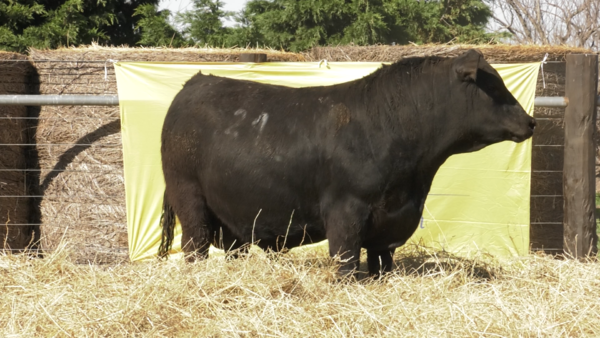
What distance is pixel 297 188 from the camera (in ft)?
15.1

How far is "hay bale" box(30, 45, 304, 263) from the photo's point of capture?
696 cm

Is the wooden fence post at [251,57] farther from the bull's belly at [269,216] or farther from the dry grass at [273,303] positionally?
the dry grass at [273,303]

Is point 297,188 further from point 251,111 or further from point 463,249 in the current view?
point 463,249

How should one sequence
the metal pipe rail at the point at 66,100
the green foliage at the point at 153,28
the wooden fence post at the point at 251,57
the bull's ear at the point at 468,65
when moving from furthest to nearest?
the green foliage at the point at 153,28 < the wooden fence post at the point at 251,57 < the metal pipe rail at the point at 66,100 < the bull's ear at the point at 468,65

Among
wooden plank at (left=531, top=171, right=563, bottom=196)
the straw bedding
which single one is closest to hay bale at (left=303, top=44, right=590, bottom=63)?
the straw bedding

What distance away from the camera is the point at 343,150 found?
4480mm

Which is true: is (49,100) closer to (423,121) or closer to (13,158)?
(13,158)

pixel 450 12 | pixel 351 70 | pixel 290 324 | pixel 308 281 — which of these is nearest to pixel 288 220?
pixel 308 281

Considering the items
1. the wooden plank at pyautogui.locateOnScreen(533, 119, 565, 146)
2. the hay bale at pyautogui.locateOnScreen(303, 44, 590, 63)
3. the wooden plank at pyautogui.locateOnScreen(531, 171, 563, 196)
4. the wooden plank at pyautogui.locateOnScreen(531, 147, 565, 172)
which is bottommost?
the wooden plank at pyautogui.locateOnScreen(531, 171, 563, 196)

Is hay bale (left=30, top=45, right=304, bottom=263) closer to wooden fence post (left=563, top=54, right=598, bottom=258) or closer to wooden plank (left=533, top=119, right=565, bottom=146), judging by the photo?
wooden plank (left=533, top=119, right=565, bottom=146)

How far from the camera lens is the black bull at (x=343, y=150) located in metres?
4.49

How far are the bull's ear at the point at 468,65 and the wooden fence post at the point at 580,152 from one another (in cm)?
197

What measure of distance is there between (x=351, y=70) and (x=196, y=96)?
6.25ft

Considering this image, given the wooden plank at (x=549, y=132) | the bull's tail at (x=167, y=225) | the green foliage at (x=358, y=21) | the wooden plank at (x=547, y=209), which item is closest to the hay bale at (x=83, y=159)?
the bull's tail at (x=167, y=225)
